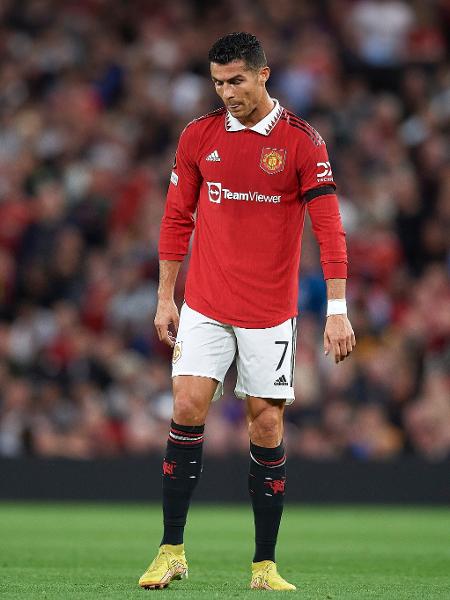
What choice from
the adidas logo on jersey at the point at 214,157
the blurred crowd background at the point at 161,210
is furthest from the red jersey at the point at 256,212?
the blurred crowd background at the point at 161,210

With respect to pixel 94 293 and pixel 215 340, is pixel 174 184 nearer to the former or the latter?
pixel 215 340

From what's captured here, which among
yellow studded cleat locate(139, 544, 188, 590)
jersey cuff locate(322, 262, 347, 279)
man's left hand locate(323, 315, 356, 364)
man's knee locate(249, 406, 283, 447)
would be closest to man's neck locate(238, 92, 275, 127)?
jersey cuff locate(322, 262, 347, 279)

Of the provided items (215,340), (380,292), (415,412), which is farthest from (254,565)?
(380,292)

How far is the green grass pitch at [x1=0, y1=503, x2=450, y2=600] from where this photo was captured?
595cm

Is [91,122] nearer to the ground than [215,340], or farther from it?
farther from it

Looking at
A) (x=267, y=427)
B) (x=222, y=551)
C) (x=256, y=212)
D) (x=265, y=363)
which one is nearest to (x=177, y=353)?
(x=265, y=363)

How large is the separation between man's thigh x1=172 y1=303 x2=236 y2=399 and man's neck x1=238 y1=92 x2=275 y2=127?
3.00 ft

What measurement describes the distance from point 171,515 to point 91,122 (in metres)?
9.61

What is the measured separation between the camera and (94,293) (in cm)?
1352

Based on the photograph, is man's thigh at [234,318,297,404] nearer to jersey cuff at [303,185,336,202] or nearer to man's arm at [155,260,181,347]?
man's arm at [155,260,181,347]

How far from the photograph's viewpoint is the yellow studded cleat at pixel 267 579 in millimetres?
6020

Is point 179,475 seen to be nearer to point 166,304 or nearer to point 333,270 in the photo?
point 166,304

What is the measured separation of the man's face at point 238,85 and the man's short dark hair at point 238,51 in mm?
20

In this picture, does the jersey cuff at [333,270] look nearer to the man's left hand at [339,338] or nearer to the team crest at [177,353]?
the man's left hand at [339,338]
